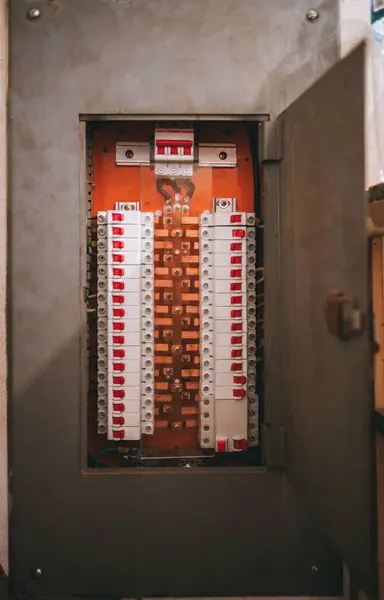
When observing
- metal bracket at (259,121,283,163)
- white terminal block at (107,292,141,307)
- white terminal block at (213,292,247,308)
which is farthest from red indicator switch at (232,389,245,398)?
metal bracket at (259,121,283,163)

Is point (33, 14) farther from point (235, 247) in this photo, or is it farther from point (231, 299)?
point (231, 299)

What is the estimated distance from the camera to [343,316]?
100 cm

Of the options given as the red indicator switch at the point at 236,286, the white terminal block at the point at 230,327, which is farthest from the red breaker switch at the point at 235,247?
the white terminal block at the point at 230,327

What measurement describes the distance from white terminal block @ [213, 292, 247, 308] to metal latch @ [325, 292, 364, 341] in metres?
0.42

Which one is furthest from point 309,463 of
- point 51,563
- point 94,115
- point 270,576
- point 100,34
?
point 100,34

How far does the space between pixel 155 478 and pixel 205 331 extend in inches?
19.0

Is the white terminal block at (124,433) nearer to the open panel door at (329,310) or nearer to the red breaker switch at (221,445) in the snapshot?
the red breaker switch at (221,445)

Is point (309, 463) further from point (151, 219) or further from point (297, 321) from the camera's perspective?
point (151, 219)

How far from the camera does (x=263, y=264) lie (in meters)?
1.42

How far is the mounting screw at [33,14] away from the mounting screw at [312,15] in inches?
32.4

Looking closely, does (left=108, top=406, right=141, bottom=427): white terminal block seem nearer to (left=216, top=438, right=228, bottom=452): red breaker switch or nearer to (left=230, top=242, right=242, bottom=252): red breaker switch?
(left=216, top=438, right=228, bottom=452): red breaker switch

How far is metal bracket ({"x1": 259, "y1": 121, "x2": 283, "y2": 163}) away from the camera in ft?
4.49

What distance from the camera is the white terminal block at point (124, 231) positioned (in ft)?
4.75

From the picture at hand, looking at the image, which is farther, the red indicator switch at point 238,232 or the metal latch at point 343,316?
the red indicator switch at point 238,232
